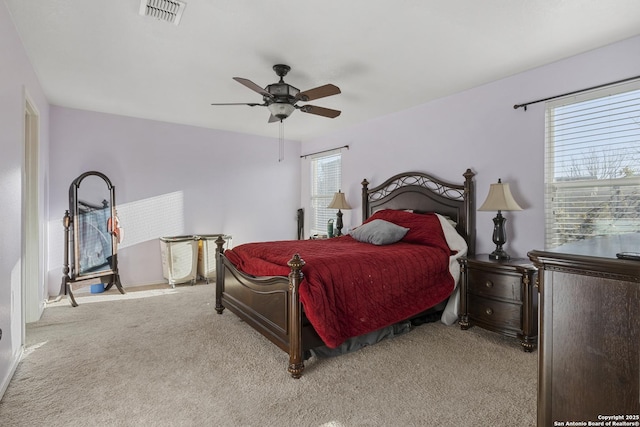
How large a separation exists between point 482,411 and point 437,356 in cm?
69

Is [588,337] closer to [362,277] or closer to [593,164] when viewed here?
[362,277]

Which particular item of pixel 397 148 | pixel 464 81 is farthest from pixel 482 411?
pixel 397 148

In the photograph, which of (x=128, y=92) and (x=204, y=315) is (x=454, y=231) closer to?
(x=204, y=315)

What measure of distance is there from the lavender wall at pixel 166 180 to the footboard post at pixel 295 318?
3543mm

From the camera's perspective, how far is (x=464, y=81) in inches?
138

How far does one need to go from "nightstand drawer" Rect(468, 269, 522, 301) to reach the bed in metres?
0.21

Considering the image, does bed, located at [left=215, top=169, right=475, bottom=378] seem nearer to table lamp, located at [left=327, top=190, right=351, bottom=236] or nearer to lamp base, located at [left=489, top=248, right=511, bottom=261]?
lamp base, located at [left=489, top=248, right=511, bottom=261]

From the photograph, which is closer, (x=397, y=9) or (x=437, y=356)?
(x=397, y=9)

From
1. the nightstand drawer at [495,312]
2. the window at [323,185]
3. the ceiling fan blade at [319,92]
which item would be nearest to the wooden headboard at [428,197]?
the nightstand drawer at [495,312]

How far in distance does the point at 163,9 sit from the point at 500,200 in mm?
3107

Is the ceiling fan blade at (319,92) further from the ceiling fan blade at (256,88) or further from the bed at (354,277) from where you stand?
the bed at (354,277)

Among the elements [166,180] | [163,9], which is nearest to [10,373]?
[163,9]

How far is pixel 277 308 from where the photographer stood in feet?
8.44

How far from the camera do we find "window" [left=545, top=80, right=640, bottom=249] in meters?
2.62
